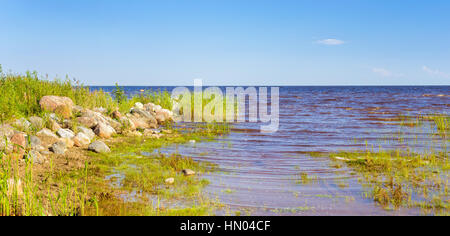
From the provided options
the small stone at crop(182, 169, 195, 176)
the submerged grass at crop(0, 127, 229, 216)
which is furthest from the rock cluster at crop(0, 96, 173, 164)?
the small stone at crop(182, 169, 195, 176)

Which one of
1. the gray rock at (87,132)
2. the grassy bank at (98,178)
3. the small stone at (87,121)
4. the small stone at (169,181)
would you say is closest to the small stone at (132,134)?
the grassy bank at (98,178)

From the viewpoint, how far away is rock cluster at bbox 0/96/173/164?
8.00 m

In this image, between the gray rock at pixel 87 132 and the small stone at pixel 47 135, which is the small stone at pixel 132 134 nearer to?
the gray rock at pixel 87 132

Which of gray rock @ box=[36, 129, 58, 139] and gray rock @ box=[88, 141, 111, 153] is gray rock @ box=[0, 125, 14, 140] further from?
gray rock @ box=[88, 141, 111, 153]

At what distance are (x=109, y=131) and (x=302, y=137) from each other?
722 centimetres

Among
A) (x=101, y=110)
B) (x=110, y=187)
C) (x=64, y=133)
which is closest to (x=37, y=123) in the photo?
(x=64, y=133)

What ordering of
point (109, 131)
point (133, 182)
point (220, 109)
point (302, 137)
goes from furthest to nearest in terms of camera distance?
point (220, 109) → point (302, 137) → point (109, 131) → point (133, 182)

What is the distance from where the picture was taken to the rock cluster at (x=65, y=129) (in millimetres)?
8000
